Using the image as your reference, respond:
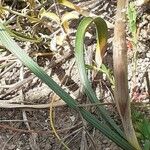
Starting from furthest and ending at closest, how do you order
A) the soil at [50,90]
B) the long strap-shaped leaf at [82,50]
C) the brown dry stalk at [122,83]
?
the soil at [50,90] < the long strap-shaped leaf at [82,50] < the brown dry stalk at [122,83]

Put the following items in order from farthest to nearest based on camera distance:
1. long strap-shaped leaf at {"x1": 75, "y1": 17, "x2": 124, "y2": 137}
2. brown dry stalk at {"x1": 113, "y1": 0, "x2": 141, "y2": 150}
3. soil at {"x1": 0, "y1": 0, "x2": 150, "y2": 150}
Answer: soil at {"x1": 0, "y1": 0, "x2": 150, "y2": 150}
long strap-shaped leaf at {"x1": 75, "y1": 17, "x2": 124, "y2": 137}
brown dry stalk at {"x1": 113, "y1": 0, "x2": 141, "y2": 150}

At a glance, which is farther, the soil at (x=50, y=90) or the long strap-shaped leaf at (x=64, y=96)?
the soil at (x=50, y=90)

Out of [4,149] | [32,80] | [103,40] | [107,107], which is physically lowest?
[4,149]

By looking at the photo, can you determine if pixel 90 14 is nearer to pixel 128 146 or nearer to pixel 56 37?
pixel 56 37

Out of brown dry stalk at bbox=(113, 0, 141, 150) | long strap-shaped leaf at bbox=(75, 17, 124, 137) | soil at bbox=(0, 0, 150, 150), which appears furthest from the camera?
soil at bbox=(0, 0, 150, 150)

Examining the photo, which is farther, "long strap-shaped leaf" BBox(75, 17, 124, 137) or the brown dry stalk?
"long strap-shaped leaf" BBox(75, 17, 124, 137)

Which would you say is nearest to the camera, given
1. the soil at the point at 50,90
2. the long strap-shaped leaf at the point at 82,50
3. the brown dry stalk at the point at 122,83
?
the brown dry stalk at the point at 122,83

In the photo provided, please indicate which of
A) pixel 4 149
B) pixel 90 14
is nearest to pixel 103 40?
pixel 90 14

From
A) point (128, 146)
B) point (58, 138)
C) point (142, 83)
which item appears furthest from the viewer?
point (142, 83)
